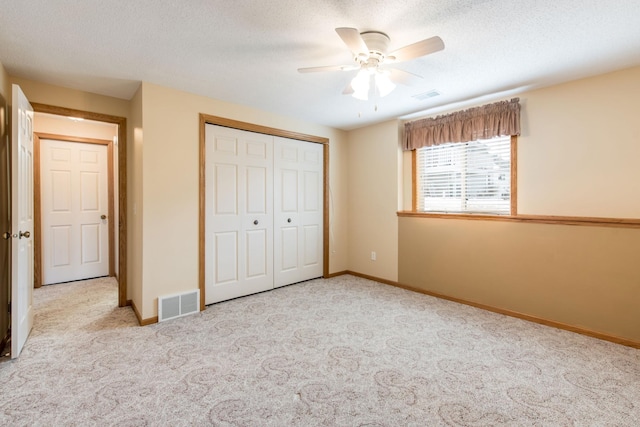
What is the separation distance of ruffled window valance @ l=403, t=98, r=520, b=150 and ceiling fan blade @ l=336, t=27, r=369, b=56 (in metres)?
1.96

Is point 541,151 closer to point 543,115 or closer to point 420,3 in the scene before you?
point 543,115

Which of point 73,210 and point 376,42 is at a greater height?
point 376,42

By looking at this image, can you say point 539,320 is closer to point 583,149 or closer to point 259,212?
point 583,149

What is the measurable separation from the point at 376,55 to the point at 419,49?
13.7 inches

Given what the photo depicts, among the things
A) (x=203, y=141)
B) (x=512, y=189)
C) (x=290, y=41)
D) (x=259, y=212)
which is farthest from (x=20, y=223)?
(x=512, y=189)

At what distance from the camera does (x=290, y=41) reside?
7.05 ft

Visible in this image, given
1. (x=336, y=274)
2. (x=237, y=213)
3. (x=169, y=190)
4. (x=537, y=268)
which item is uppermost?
(x=169, y=190)

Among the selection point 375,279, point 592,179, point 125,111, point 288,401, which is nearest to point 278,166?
point 125,111

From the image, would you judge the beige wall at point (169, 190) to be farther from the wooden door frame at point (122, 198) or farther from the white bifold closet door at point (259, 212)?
the wooden door frame at point (122, 198)

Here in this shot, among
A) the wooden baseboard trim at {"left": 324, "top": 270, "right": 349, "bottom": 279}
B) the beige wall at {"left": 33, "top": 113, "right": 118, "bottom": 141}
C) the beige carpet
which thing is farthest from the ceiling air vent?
the beige wall at {"left": 33, "top": 113, "right": 118, "bottom": 141}

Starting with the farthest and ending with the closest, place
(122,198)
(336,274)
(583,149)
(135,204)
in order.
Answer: (336,274) < (122,198) < (135,204) < (583,149)

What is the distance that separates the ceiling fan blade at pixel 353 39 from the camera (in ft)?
5.59

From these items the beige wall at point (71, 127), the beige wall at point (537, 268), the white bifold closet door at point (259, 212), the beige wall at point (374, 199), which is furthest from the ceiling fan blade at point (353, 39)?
the beige wall at point (71, 127)

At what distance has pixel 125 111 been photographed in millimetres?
3395
